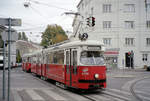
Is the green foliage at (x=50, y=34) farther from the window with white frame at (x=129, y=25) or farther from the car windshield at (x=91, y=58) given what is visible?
the car windshield at (x=91, y=58)

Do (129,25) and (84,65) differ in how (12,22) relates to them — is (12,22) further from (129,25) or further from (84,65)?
(129,25)

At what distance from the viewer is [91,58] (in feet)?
41.2

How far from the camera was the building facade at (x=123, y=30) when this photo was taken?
4344 cm

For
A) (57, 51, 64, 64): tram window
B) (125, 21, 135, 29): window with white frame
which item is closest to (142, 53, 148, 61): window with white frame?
(125, 21, 135, 29): window with white frame

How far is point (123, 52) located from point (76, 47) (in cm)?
3198

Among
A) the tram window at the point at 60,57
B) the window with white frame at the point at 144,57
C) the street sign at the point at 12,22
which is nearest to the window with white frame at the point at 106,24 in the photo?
the window with white frame at the point at 144,57

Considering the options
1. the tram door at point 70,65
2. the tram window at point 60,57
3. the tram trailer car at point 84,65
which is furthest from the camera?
the tram window at point 60,57

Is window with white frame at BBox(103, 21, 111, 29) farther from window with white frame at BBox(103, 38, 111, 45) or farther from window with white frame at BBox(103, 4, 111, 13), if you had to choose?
window with white frame at BBox(103, 38, 111, 45)

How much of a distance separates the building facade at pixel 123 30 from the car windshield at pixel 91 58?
30751 mm

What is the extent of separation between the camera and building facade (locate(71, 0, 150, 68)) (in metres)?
43.4

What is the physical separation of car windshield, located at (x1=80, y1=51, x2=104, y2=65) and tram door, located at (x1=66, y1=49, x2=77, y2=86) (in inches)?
22.1

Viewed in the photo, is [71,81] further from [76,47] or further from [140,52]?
[140,52]

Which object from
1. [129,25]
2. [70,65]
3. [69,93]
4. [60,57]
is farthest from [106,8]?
[69,93]

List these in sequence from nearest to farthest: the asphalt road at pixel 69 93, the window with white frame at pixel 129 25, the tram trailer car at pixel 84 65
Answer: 1. the asphalt road at pixel 69 93
2. the tram trailer car at pixel 84 65
3. the window with white frame at pixel 129 25
